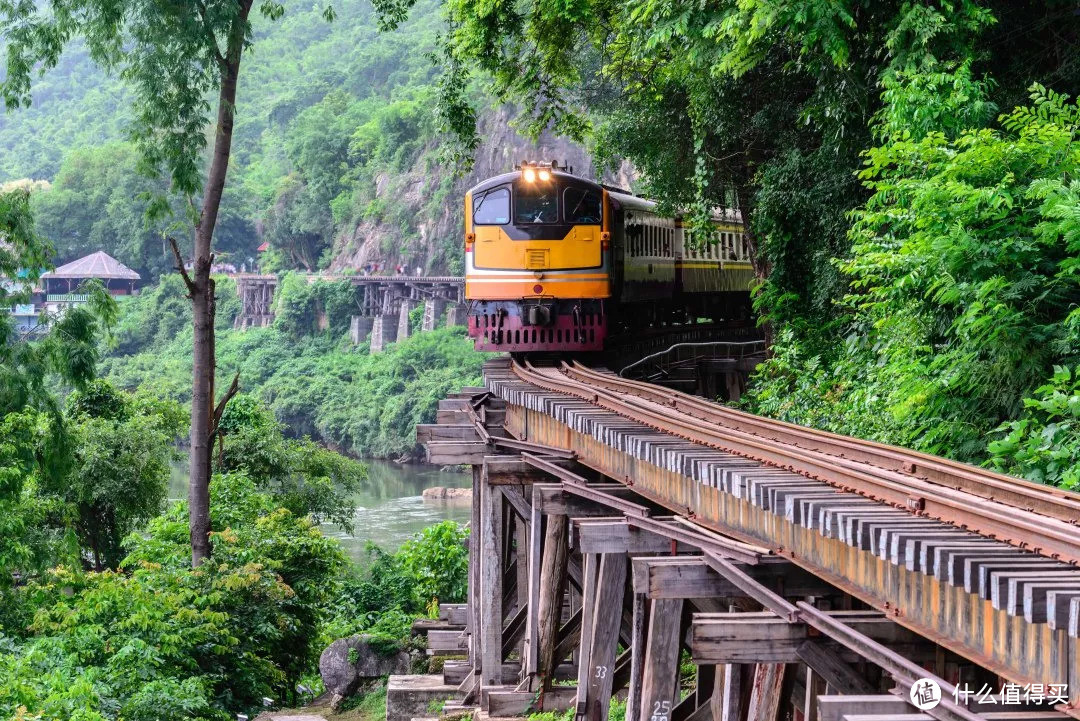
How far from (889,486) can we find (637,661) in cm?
176

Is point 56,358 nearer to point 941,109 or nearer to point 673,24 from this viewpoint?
point 673,24

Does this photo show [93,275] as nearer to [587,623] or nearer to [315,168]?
[315,168]

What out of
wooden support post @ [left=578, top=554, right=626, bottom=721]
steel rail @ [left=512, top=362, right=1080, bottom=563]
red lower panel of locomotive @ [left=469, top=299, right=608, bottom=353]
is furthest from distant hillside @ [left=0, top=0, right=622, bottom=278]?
wooden support post @ [left=578, top=554, right=626, bottom=721]

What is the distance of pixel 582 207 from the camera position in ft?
50.8

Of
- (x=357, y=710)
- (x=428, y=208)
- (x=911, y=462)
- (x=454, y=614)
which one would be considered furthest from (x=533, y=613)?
(x=428, y=208)

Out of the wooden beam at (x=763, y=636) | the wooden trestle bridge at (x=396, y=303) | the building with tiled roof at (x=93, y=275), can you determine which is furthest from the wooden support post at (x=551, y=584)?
the building with tiled roof at (x=93, y=275)

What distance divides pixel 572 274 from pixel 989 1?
18.5 feet

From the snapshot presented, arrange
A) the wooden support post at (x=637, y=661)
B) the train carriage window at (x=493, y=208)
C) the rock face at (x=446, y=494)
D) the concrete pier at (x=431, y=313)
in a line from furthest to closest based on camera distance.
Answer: the concrete pier at (x=431, y=313)
the rock face at (x=446, y=494)
the train carriage window at (x=493, y=208)
the wooden support post at (x=637, y=661)

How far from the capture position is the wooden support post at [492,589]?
10016mm

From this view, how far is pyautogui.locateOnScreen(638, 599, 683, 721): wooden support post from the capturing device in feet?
19.5

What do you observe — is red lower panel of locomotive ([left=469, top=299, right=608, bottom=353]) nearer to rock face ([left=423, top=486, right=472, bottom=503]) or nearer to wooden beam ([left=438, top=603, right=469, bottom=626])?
wooden beam ([left=438, top=603, right=469, bottom=626])

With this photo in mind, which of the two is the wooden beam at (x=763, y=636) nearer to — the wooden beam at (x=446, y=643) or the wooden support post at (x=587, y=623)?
the wooden support post at (x=587, y=623)

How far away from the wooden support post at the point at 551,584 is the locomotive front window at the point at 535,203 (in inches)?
281

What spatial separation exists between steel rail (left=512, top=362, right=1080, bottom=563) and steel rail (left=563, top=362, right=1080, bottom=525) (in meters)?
0.17
